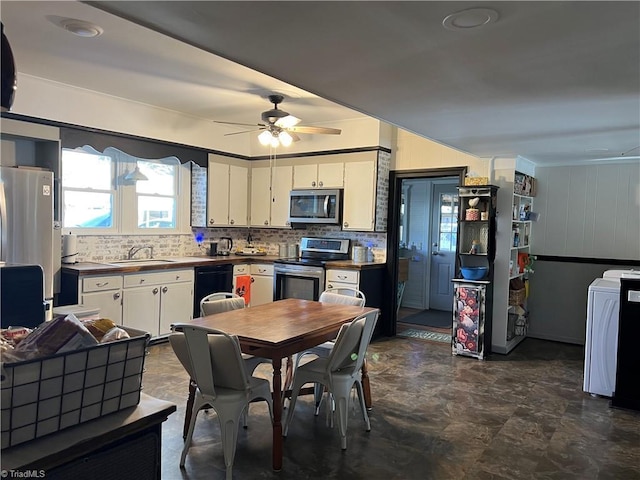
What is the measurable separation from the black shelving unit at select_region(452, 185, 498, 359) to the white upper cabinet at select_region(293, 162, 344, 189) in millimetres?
1536

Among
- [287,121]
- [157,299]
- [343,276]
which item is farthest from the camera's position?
[343,276]

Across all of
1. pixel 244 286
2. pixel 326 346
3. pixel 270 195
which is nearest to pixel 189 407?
pixel 326 346

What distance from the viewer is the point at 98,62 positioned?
3785 mm

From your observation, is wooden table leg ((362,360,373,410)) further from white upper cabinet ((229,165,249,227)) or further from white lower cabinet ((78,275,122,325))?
white upper cabinet ((229,165,249,227))

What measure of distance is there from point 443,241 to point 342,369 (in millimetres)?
4747

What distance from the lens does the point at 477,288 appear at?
4906 mm

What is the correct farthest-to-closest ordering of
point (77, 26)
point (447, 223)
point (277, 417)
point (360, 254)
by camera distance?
1. point (447, 223)
2. point (360, 254)
3. point (77, 26)
4. point (277, 417)

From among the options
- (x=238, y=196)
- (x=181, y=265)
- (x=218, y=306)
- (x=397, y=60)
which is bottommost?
(x=218, y=306)

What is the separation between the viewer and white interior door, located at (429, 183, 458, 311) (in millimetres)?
7291

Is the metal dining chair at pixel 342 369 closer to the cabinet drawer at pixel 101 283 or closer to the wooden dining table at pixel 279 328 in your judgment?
the wooden dining table at pixel 279 328

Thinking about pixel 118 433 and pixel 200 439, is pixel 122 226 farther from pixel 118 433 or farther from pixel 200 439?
pixel 118 433

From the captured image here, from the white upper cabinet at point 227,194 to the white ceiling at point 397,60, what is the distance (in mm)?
1588

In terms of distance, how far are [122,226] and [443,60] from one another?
172 inches

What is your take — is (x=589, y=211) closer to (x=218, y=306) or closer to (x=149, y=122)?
(x=218, y=306)
